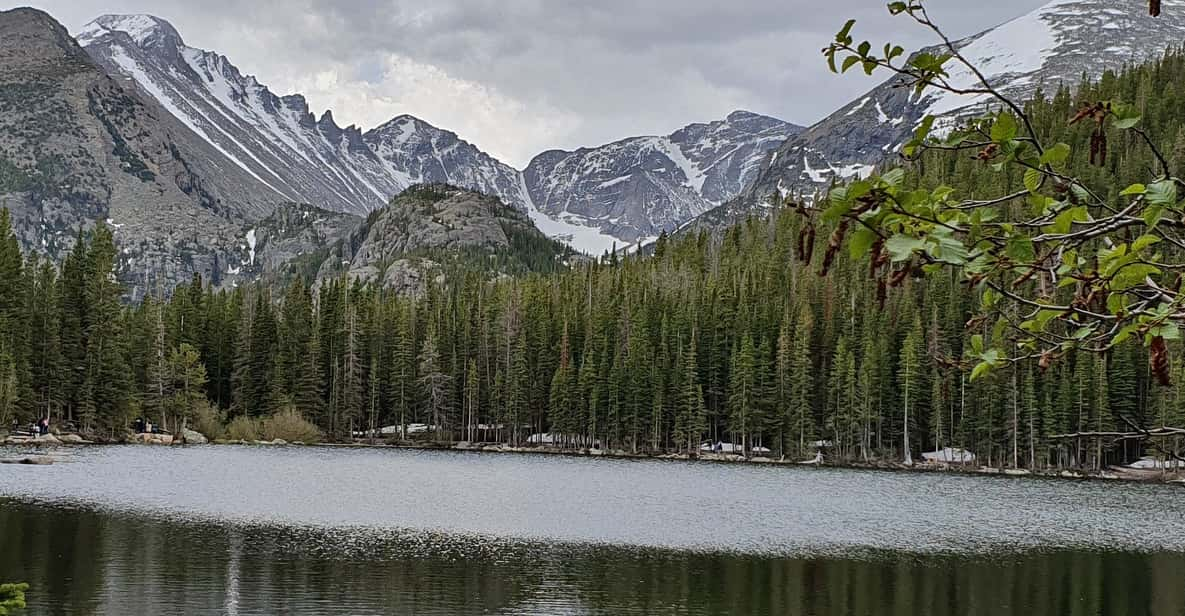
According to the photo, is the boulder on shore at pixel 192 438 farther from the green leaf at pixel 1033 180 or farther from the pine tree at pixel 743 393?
the green leaf at pixel 1033 180

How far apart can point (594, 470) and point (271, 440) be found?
123 ft

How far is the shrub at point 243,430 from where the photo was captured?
317 ft

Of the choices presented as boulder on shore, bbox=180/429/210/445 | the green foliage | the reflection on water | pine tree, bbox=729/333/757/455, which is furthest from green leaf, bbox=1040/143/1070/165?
pine tree, bbox=729/333/757/455

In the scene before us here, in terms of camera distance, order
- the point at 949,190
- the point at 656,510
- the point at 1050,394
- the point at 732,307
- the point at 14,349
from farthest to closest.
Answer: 1. the point at 732,307
2. the point at 1050,394
3. the point at 14,349
4. the point at 656,510
5. the point at 949,190

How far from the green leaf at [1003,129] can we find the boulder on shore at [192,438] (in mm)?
94033

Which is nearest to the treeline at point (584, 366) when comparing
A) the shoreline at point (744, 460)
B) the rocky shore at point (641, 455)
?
the rocky shore at point (641, 455)

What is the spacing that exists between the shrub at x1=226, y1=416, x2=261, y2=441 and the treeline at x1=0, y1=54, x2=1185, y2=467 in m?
3.81

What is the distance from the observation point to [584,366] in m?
Result: 109

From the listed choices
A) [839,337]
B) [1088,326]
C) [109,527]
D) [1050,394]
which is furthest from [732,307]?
[1088,326]

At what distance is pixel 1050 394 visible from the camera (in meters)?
94.9

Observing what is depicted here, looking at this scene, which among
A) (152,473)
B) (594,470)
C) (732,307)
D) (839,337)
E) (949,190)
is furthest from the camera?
(732,307)

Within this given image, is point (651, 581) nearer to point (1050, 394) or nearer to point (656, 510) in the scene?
point (656, 510)

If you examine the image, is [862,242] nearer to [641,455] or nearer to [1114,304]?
[1114,304]

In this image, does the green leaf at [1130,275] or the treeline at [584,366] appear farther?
the treeline at [584,366]
